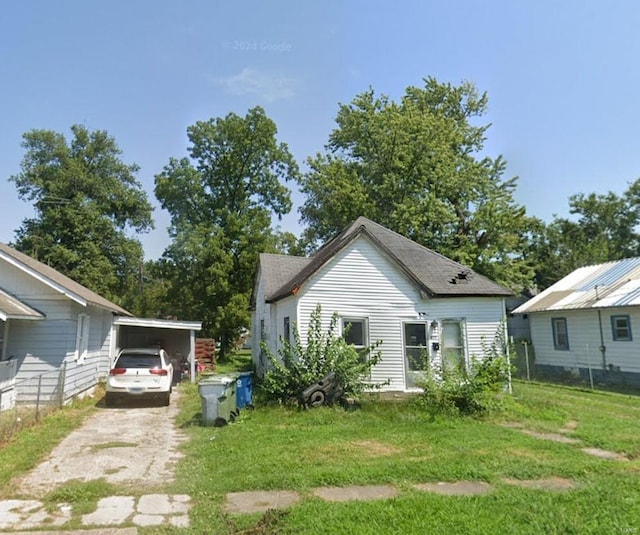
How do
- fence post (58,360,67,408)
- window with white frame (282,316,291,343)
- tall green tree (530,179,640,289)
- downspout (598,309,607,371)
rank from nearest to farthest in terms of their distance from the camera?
1. fence post (58,360,67,408)
2. window with white frame (282,316,291,343)
3. downspout (598,309,607,371)
4. tall green tree (530,179,640,289)

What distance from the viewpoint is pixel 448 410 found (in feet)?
35.2

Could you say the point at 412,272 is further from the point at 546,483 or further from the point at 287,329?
the point at 546,483

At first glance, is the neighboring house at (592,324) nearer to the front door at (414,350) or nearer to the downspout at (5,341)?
the front door at (414,350)

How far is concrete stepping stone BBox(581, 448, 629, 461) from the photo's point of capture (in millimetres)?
7383

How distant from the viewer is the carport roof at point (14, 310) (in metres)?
10.3

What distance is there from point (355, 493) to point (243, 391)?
640 centimetres

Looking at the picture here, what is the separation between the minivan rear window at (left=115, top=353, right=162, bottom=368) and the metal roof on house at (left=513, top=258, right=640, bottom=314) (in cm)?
1691

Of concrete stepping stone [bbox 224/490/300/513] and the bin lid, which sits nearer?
concrete stepping stone [bbox 224/490/300/513]

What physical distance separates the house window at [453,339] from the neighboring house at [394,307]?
0.03 metres

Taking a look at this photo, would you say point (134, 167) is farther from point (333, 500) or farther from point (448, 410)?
point (333, 500)

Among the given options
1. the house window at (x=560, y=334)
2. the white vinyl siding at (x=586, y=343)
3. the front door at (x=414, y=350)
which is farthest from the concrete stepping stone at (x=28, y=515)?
the house window at (x=560, y=334)

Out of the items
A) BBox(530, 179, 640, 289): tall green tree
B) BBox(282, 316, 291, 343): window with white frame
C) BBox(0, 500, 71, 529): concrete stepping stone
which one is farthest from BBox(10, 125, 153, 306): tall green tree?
BBox(530, 179, 640, 289): tall green tree

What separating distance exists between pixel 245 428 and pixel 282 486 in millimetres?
3723

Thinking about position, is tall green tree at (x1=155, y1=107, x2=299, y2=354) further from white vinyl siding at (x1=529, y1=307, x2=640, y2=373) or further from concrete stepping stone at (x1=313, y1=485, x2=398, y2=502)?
concrete stepping stone at (x1=313, y1=485, x2=398, y2=502)
